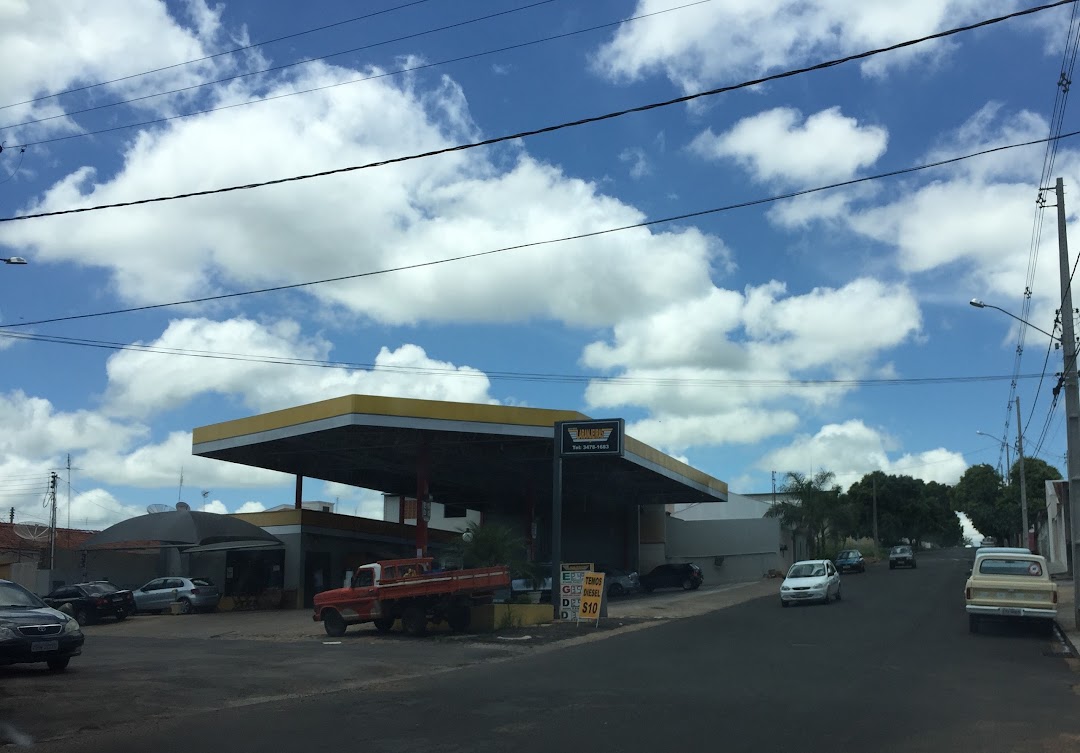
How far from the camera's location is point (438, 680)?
15531 mm

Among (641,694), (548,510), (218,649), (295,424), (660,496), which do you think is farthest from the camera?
(548,510)

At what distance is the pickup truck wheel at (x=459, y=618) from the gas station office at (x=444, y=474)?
4171 mm

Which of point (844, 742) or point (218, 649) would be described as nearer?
point (844, 742)

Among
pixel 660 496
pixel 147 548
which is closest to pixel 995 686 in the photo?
pixel 147 548

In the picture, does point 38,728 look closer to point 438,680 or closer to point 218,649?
point 438,680

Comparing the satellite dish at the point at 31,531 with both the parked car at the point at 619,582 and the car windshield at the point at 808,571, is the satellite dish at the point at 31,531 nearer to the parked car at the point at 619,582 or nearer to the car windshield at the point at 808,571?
the parked car at the point at 619,582

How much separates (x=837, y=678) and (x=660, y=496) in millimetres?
43813

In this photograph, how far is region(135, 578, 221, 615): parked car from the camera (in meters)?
37.4

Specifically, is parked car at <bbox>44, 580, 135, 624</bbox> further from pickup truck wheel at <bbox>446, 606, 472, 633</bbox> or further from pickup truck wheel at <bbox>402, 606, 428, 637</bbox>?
pickup truck wheel at <bbox>446, 606, 472, 633</bbox>

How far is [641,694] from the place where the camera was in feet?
43.1

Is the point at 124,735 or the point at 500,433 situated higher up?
the point at 500,433

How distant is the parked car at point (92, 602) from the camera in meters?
33.6

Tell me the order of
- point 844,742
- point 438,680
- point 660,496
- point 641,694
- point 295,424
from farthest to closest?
point 660,496, point 295,424, point 438,680, point 641,694, point 844,742

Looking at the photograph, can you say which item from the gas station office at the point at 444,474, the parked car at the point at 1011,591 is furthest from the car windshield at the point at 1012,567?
the gas station office at the point at 444,474
